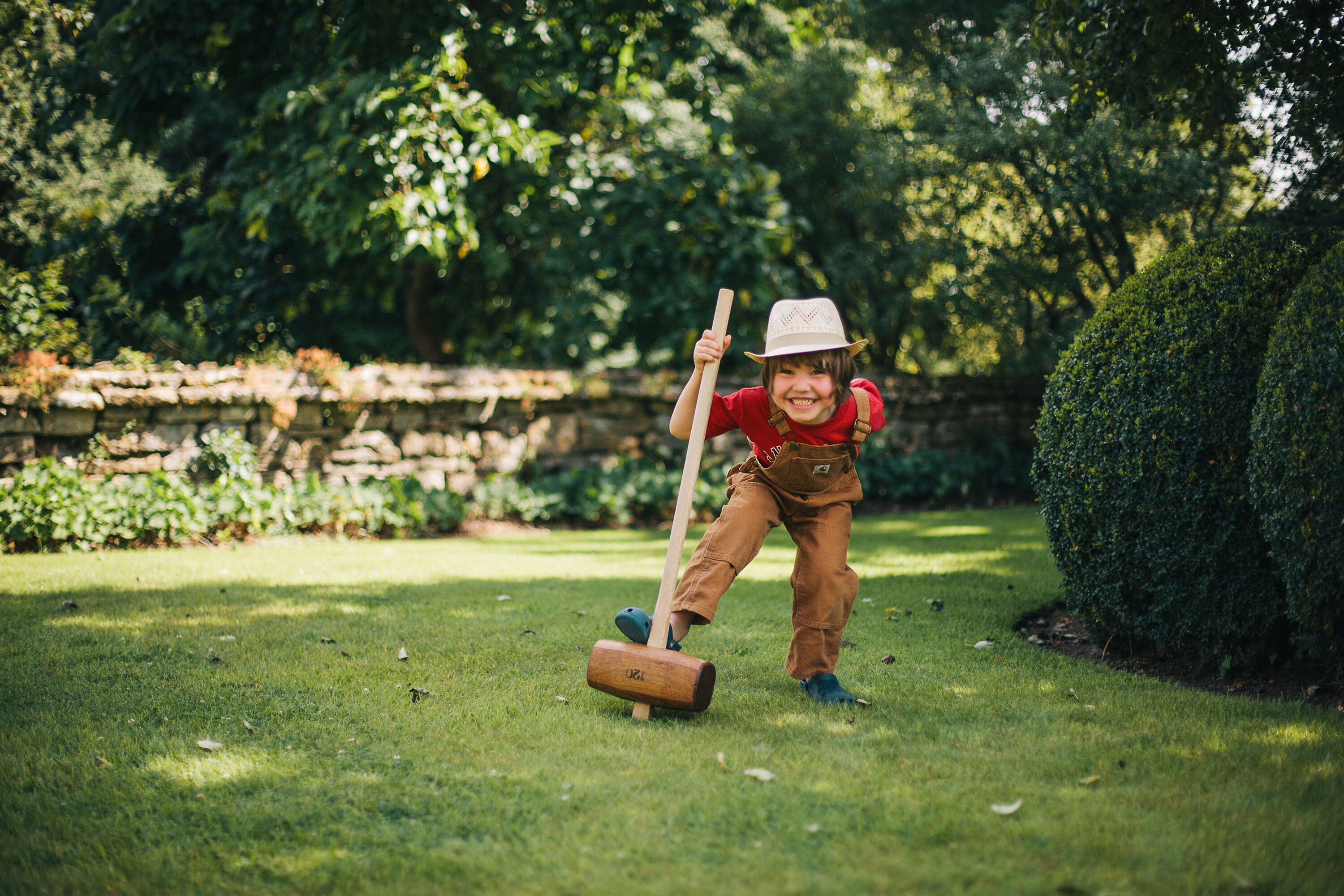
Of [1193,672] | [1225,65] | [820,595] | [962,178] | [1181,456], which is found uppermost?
[962,178]

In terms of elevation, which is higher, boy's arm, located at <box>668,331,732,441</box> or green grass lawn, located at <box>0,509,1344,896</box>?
boy's arm, located at <box>668,331,732,441</box>

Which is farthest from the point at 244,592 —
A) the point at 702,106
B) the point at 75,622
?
the point at 702,106

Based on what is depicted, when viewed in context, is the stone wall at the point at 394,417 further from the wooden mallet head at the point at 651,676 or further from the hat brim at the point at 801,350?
the hat brim at the point at 801,350

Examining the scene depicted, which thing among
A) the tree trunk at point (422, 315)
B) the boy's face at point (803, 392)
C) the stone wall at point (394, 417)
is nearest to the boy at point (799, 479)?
the boy's face at point (803, 392)

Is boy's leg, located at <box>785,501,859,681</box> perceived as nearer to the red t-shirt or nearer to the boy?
the boy

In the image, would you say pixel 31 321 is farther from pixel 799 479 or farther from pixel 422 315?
pixel 799 479

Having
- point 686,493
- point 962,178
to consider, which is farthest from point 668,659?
point 962,178

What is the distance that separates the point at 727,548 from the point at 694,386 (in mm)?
671

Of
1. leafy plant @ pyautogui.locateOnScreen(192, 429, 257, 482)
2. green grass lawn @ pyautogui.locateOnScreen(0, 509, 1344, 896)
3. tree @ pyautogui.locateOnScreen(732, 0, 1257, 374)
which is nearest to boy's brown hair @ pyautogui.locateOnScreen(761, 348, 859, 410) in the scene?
green grass lawn @ pyautogui.locateOnScreen(0, 509, 1344, 896)

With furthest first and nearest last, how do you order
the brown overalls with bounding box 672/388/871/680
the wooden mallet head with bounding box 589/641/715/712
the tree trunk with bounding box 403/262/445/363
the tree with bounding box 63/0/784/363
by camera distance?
the tree trunk with bounding box 403/262/445/363 < the tree with bounding box 63/0/784/363 < the brown overalls with bounding box 672/388/871/680 < the wooden mallet head with bounding box 589/641/715/712

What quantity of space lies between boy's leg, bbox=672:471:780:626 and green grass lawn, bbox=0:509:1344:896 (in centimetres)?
42

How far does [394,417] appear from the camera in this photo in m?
8.73

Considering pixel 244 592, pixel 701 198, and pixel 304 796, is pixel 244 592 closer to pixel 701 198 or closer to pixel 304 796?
pixel 304 796

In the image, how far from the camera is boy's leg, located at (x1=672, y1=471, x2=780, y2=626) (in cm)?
337
